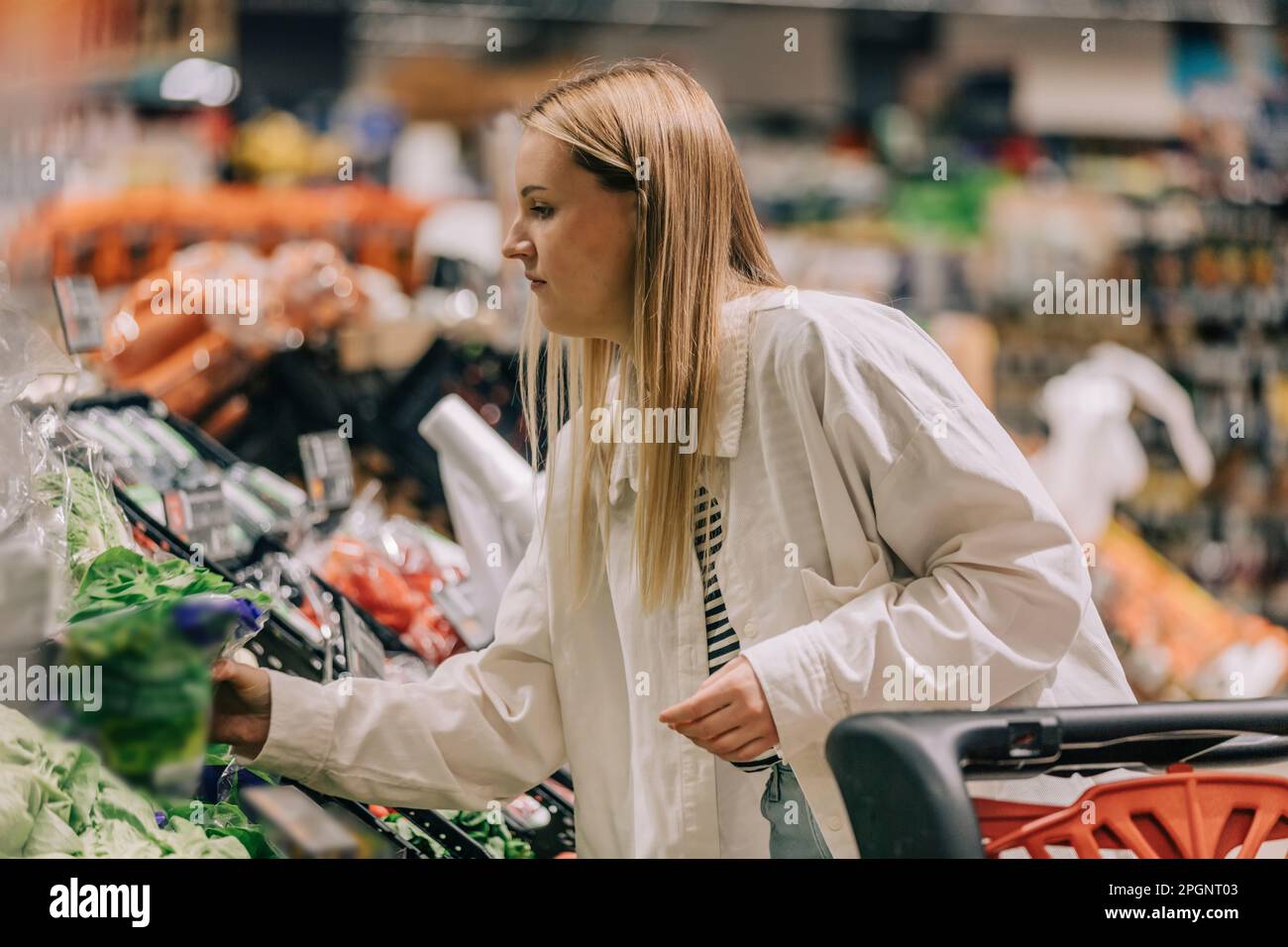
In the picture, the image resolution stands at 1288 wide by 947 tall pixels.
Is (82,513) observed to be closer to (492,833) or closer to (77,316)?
(77,316)

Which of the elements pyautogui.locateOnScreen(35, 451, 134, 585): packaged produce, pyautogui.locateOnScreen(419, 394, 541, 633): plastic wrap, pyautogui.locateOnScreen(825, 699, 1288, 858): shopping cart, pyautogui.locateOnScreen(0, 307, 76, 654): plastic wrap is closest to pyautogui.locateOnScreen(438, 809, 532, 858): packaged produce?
pyautogui.locateOnScreen(419, 394, 541, 633): plastic wrap

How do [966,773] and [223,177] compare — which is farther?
[223,177]

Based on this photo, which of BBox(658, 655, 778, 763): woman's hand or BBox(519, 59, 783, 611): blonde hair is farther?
BBox(519, 59, 783, 611): blonde hair

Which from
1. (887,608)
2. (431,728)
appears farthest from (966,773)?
(431,728)

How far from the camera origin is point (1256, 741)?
1.50m

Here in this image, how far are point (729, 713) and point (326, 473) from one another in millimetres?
1150

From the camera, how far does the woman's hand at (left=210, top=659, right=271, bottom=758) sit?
63.9 inches

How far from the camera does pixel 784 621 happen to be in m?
1.58

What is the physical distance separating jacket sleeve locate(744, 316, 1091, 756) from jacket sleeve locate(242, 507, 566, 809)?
45cm

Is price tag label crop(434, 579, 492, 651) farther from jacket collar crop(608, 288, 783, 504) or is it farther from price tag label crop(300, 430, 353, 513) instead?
jacket collar crop(608, 288, 783, 504)

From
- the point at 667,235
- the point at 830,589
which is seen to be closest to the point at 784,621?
the point at 830,589

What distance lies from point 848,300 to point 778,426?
16cm

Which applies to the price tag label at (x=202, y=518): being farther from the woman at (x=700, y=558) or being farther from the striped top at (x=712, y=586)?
the striped top at (x=712, y=586)
